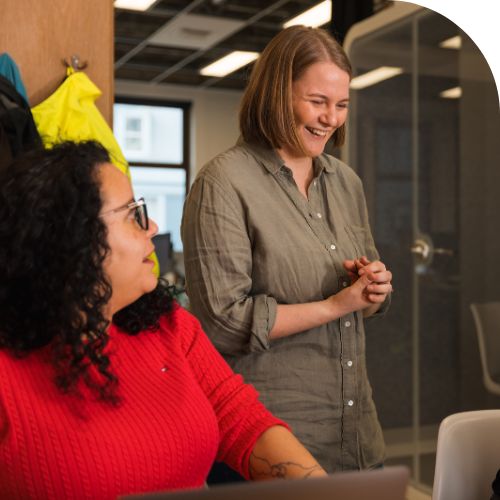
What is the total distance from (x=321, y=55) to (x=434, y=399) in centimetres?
213

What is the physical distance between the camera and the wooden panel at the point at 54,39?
2303mm

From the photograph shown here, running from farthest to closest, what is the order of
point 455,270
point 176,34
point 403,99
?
point 176,34
point 403,99
point 455,270

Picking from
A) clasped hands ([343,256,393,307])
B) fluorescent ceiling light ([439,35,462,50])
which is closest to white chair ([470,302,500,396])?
fluorescent ceiling light ([439,35,462,50])

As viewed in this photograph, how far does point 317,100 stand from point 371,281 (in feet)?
1.38

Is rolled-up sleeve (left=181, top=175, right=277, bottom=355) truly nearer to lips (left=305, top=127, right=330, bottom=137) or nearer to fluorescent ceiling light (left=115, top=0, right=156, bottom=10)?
lips (left=305, top=127, right=330, bottom=137)

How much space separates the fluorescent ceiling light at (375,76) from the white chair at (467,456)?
2.32 m

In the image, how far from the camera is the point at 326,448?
1.80m

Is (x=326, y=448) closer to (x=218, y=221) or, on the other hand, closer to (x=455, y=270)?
(x=218, y=221)

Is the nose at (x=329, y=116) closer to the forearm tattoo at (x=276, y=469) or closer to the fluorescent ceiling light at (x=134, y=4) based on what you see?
the forearm tattoo at (x=276, y=469)

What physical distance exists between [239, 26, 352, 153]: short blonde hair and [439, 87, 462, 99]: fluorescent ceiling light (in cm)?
166

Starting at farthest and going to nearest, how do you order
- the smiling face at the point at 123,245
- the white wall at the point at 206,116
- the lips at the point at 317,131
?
the white wall at the point at 206,116
the lips at the point at 317,131
the smiling face at the point at 123,245

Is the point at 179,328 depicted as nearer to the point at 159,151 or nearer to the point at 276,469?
the point at 276,469

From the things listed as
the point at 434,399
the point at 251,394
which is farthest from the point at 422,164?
the point at 251,394

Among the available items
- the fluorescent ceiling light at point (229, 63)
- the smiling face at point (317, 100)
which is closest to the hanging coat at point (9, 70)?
the smiling face at point (317, 100)
